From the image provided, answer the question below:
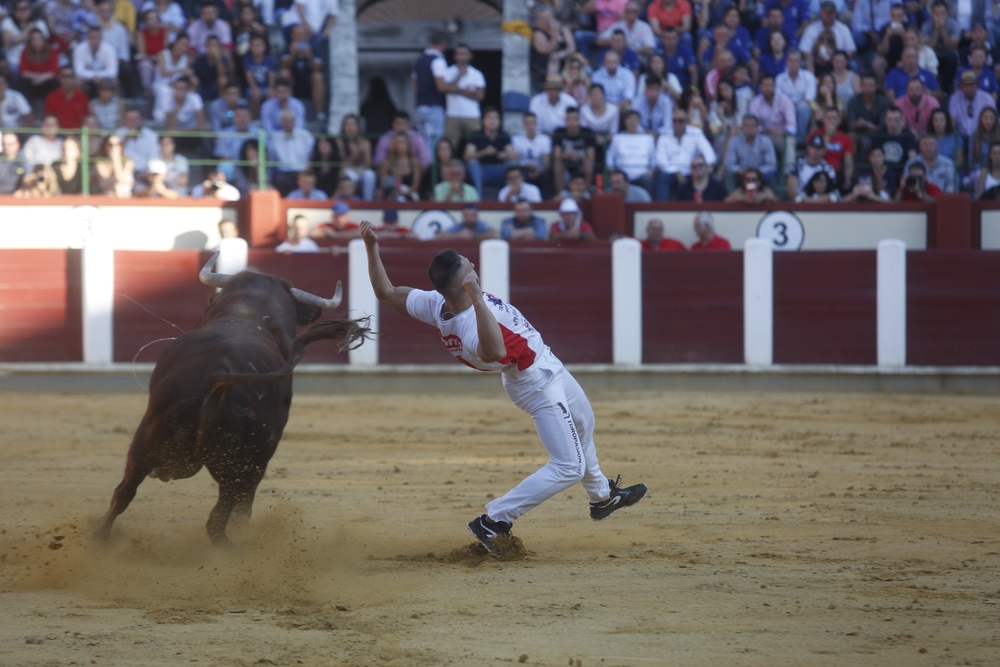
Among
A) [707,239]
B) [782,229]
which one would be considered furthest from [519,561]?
[782,229]

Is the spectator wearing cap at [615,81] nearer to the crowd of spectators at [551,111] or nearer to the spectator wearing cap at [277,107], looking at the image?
the crowd of spectators at [551,111]

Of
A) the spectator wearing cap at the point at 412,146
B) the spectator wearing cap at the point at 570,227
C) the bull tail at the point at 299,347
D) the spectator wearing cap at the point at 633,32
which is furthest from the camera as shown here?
the spectator wearing cap at the point at 633,32

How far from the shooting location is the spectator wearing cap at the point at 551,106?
1154cm

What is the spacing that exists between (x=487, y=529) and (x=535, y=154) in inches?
295

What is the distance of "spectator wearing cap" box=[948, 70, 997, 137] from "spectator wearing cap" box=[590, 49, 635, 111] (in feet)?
10.9

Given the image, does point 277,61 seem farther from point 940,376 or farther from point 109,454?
point 940,376

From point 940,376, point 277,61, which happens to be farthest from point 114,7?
point 940,376

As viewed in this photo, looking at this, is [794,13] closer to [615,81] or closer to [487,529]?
[615,81]

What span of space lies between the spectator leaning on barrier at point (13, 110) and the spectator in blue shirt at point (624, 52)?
5.95m

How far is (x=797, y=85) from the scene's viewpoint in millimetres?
11812

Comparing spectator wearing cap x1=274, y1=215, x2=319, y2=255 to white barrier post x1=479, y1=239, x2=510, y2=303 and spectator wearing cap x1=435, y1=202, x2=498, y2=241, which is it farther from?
white barrier post x1=479, y1=239, x2=510, y2=303

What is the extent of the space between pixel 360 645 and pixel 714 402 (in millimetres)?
6649

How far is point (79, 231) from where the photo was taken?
1095cm

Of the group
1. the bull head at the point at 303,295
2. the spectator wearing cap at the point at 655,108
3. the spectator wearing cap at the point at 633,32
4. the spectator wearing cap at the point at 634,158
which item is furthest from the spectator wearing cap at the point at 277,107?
the bull head at the point at 303,295
